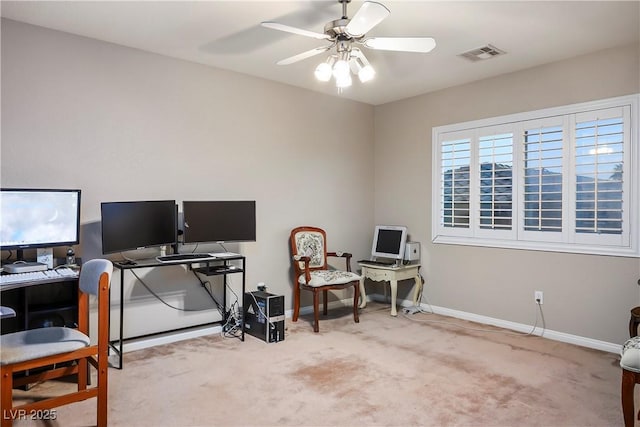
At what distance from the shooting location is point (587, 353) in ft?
12.0

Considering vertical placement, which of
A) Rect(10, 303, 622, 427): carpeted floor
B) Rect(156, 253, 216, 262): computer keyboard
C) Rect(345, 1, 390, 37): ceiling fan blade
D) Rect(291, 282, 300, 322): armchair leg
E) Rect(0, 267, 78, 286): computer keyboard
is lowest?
Rect(10, 303, 622, 427): carpeted floor

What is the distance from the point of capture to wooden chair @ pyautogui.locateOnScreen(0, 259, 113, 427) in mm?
2105

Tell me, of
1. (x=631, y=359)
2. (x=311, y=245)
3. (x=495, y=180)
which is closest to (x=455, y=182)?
(x=495, y=180)

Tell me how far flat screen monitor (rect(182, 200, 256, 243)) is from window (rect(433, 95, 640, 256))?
2248 mm

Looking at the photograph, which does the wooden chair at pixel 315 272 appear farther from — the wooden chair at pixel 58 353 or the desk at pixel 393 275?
the wooden chair at pixel 58 353

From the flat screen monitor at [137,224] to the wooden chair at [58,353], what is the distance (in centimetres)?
70

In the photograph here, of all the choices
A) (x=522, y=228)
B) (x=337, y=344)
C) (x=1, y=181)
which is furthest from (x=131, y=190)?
(x=522, y=228)

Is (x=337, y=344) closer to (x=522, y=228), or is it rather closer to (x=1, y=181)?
(x=522, y=228)

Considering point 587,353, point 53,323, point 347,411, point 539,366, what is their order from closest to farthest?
1. point 347,411
2. point 53,323
3. point 539,366
4. point 587,353

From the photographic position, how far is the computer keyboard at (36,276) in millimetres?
2572

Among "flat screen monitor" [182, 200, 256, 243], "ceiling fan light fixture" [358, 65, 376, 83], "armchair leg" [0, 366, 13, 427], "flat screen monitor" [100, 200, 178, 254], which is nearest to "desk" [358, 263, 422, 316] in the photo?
"flat screen monitor" [182, 200, 256, 243]

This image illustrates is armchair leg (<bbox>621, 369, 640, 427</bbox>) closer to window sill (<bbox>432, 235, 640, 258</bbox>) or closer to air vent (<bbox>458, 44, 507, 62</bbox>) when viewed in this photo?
window sill (<bbox>432, 235, 640, 258</bbox>)

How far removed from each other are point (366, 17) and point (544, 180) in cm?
267

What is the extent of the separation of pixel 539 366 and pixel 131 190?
364cm
